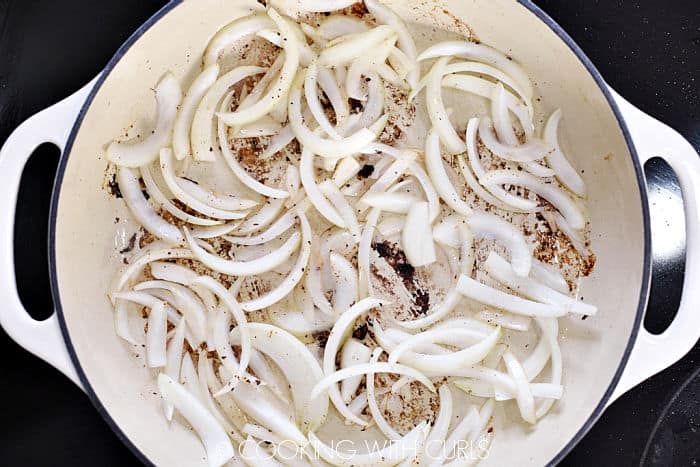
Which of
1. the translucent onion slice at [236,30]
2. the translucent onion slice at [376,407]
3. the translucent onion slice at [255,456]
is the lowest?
the translucent onion slice at [255,456]

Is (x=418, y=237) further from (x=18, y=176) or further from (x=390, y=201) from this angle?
(x=18, y=176)

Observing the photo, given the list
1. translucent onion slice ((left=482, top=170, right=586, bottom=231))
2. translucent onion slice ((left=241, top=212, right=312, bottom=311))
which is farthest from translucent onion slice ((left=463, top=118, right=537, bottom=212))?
translucent onion slice ((left=241, top=212, right=312, bottom=311))

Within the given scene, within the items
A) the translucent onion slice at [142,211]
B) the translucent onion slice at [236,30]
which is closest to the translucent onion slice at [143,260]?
the translucent onion slice at [142,211]

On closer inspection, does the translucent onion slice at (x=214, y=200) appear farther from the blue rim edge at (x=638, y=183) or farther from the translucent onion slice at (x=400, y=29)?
the translucent onion slice at (x=400, y=29)

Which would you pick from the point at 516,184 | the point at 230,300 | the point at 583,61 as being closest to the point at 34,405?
the point at 230,300

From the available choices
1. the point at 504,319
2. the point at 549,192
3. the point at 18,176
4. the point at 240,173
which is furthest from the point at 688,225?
the point at 18,176

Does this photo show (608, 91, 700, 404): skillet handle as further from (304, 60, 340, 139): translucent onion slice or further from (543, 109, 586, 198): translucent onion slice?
(304, 60, 340, 139): translucent onion slice
